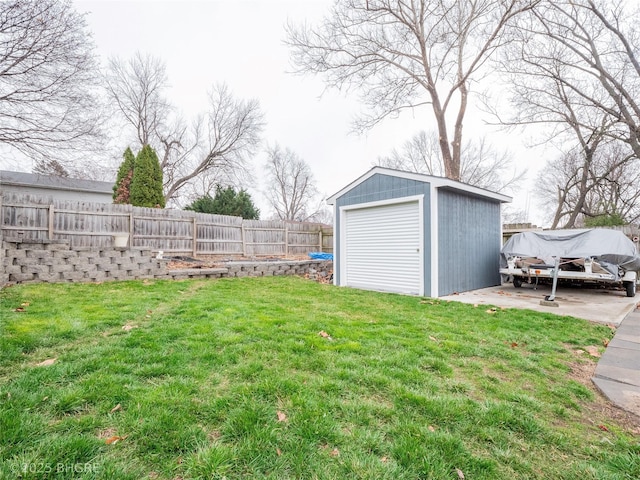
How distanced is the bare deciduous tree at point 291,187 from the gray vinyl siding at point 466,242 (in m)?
20.8

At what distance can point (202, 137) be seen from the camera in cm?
2102

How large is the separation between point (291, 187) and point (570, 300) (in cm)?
2458

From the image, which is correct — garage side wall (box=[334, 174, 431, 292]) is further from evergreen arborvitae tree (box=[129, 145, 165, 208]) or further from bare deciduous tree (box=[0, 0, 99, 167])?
evergreen arborvitae tree (box=[129, 145, 165, 208])

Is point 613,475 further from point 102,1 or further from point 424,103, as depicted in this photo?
point 424,103

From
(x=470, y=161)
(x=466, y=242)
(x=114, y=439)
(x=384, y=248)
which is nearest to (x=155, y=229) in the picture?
(x=384, y=248)

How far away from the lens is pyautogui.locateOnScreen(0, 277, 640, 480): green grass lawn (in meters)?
1.44

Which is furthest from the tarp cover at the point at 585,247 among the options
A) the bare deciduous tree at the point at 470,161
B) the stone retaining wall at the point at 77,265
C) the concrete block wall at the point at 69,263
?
the bare deciduous tree at the point at 470,161

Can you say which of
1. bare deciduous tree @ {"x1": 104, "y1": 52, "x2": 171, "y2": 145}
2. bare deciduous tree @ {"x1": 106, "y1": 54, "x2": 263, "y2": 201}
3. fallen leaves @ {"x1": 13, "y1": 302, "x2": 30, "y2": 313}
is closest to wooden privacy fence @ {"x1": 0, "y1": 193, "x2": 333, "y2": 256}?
fallen leaves @ {"x1": 13, "y1": 302, "x2": 30, "y2": 313}

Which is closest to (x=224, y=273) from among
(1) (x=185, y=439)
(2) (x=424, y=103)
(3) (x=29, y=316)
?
(3) (x=29, y=316)

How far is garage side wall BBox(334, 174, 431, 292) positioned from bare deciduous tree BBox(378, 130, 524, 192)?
47.1 feet

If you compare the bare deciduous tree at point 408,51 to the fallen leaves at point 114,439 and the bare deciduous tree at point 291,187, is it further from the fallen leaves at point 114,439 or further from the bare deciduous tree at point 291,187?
the bare deciduous tree at point 291,187

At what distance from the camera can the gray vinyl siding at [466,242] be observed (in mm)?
6758

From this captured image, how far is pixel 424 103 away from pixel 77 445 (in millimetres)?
14381

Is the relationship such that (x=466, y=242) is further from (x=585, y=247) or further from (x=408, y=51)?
(x=408, y=51)
